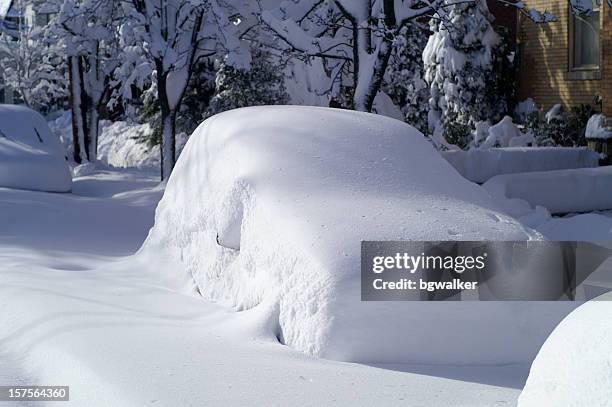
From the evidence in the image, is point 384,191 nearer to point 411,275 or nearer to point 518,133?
point 411,275

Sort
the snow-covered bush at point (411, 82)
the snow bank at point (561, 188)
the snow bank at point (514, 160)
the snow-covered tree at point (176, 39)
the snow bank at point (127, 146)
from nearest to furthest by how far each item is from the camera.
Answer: the snow bank at point (561, 188) < the snow bank at point (514, 160) < the snow-covered tree at point (176, 39) < the snow-covered bush at point (411, 82) < the snow bank at point (127, 146)

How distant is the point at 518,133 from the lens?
16750 millimetres

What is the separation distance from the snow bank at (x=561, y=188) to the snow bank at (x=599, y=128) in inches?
63.7

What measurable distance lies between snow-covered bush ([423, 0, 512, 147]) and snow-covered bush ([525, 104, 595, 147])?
7.96 feet

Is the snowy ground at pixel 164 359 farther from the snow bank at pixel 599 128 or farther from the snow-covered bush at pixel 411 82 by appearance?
the snow-covered bush at pixel 411 82

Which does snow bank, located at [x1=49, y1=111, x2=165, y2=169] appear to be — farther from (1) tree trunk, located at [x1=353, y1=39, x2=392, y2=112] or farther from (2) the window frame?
(1) tree trunk, located at [x1=353, y1=39, x2=392, y2=112]

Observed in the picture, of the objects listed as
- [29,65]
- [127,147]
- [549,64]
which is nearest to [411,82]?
[549,64]

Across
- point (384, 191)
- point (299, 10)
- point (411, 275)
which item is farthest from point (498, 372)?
point (299, 10)

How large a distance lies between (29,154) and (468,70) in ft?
31.7

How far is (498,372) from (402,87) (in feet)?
59.1

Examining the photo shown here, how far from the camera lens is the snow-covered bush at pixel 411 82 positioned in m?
21.3

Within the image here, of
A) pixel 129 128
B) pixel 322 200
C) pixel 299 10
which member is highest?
pixel 299 10

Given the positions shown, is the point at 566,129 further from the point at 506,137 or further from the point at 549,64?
the point at 549,64

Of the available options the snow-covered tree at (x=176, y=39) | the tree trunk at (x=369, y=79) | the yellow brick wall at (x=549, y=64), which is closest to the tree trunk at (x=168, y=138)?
the snow-covered tree at (x=176, y=39)
